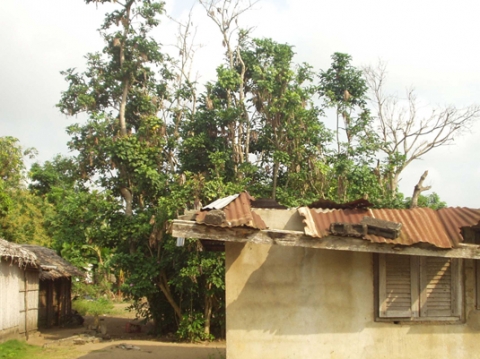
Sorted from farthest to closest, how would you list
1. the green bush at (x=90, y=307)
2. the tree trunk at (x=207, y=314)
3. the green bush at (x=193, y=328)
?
the green bush at (x=90, y=307)
the tree trunk at (x=207, y=314)
the green bush at (x=193, y=328)

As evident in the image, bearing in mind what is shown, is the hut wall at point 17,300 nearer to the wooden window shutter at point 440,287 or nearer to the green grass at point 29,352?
the green grass at point 29,352

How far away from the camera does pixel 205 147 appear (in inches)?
705

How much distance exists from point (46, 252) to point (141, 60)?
367 inches

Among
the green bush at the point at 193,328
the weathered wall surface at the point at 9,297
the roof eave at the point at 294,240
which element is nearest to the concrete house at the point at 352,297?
the roof eave at the point at 294,240

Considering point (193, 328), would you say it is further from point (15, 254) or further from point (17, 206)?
point (17, 206)

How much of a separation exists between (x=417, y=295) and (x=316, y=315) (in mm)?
1358

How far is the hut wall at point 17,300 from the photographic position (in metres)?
14.4

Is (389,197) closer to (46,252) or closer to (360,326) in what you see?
(360,326)

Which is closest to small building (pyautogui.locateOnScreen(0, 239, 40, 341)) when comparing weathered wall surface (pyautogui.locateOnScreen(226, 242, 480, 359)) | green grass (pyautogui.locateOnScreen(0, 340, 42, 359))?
green grass (pyautogui.locateOnScreen(0, 340, 42, 359))

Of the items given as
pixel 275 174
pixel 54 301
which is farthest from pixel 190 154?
pixel 54 301

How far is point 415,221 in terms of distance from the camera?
657 cm

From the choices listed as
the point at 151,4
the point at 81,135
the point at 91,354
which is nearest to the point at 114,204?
the point at 81,135

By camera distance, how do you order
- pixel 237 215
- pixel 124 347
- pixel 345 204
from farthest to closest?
pixel 124 347 < pixel 345 204 < pixel 237 215

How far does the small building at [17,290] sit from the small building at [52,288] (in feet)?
6.26
